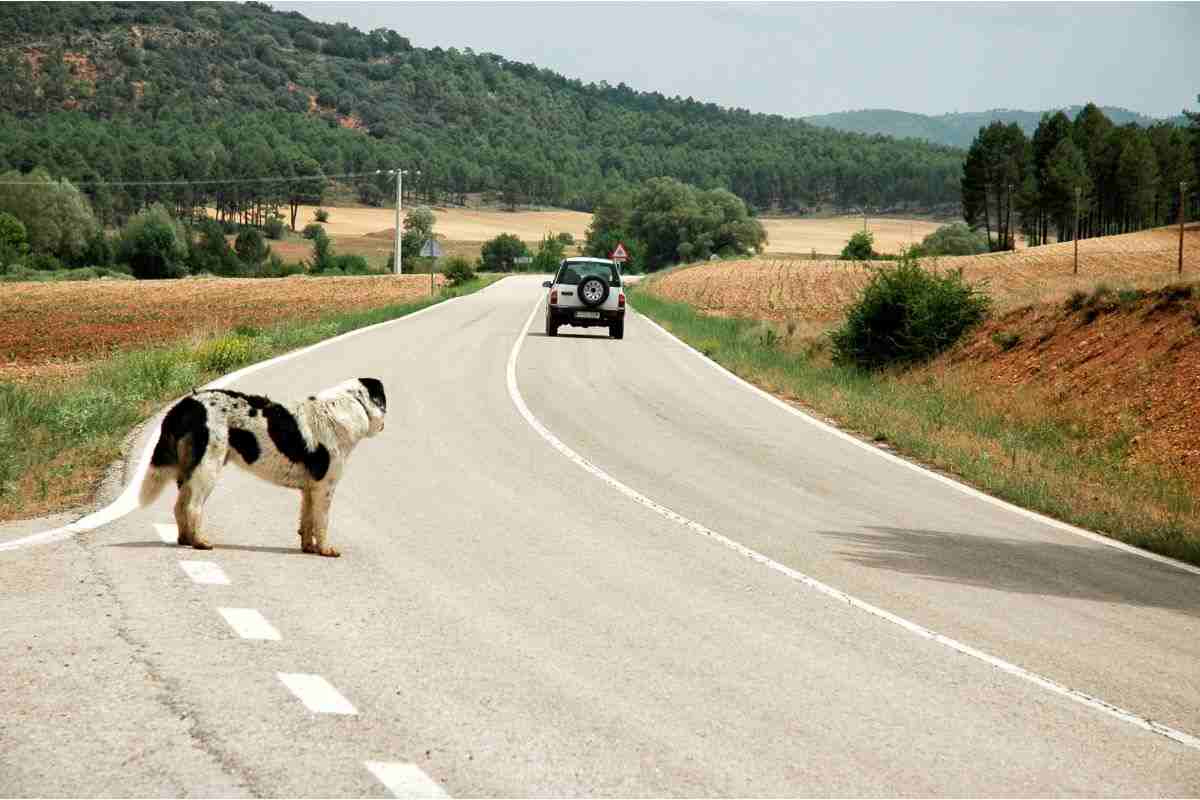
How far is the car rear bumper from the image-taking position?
→ 121ft

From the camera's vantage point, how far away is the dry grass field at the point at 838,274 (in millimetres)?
63406

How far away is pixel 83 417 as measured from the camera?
568 inches

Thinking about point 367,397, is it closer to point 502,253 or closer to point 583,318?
point 583,318

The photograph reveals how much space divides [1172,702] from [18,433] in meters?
10.5

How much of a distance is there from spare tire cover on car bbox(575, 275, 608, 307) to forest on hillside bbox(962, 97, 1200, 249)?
4040 inches

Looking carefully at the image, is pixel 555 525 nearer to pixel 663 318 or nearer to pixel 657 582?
pixel 657 582

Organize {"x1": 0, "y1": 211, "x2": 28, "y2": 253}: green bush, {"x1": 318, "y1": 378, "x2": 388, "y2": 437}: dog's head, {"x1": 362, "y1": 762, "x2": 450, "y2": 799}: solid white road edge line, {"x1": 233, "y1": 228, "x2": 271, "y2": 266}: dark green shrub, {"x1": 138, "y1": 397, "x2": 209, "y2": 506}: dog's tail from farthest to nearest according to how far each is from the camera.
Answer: {"x1": 233, "y1": 228, "x2": 271, "y2": 266}: dark green shrub, {"x1": 0, "y1": 211, "x2": 28, "y2": 253}: green bush, {"x1": 318, "y1": 378, "x2": 388, "y2": 437}: dog's head, {"x1": 138, "y1": 397, "x2": 209, "y2": 506}: dog's tail, {"x1": 362, "y1": 762, "x2": 450, "y2": 799}: solid white road edge line

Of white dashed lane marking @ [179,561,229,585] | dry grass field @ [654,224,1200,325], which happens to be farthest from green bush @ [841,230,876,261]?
white dashed lane marking @ [179,561,229,585]

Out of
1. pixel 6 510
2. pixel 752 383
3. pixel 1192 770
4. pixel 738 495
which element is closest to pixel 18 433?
pixel 6 510

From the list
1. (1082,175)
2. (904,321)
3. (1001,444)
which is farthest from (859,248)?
(1001,444)

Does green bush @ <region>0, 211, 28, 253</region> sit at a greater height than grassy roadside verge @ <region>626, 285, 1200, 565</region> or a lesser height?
greater

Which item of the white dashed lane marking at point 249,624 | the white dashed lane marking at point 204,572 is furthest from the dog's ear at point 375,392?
the white dashed lane marking at point 249,624

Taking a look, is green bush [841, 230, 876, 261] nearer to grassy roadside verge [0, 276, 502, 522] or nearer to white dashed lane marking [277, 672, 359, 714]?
grassy roadside verge [0, 276, 502, 522]

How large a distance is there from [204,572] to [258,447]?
842mm
